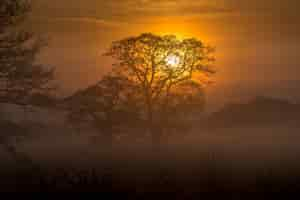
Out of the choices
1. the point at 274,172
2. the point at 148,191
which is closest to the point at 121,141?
the point at 274,172

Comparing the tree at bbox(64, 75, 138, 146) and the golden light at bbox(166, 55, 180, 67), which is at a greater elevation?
the golden light at bbox(166, 55, 180, 67)

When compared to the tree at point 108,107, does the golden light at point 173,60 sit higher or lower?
higher

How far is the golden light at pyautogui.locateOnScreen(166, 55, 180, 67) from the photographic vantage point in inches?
1704

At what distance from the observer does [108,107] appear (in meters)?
43.0

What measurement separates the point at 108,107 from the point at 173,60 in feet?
17.9

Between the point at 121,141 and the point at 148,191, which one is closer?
the point at 148,191

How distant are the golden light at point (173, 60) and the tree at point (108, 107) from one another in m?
3.01

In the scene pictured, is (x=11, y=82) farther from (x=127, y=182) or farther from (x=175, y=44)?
(x=175, y=44)

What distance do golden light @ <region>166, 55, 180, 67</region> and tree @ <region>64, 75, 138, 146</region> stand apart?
3.01 meters

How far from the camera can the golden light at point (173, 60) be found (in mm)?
43281

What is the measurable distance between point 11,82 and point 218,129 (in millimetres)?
47295

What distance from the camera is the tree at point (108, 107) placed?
4209 cm

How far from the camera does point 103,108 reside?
42.8 m

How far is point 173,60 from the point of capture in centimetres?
4341
